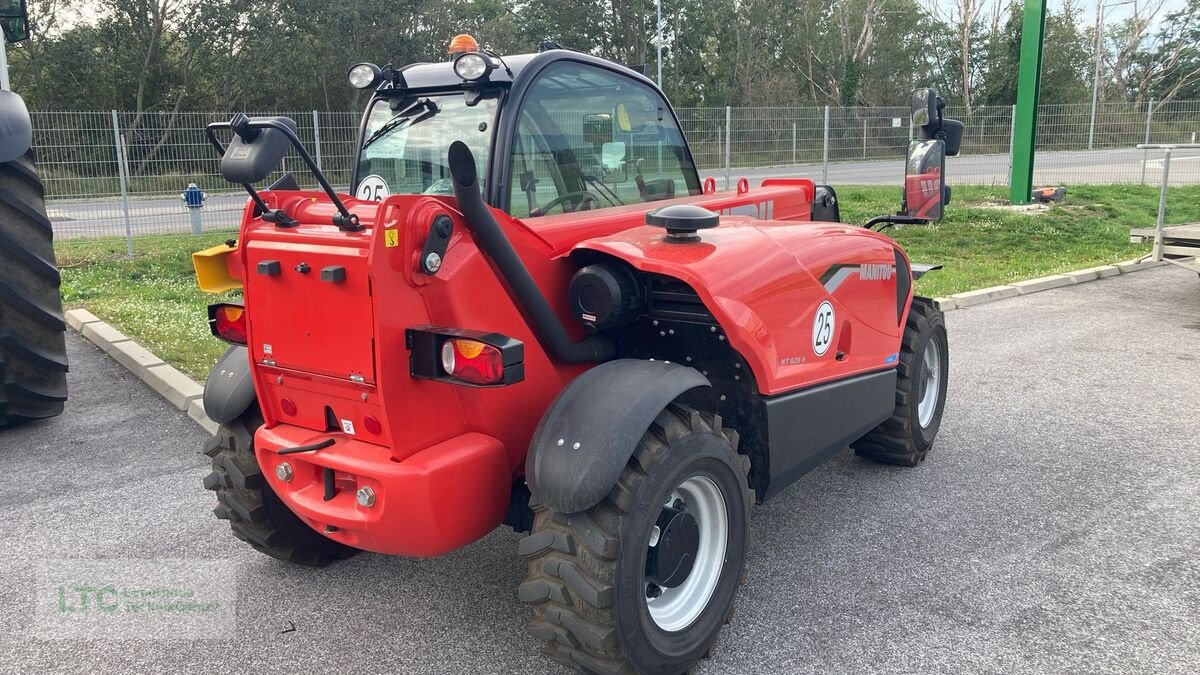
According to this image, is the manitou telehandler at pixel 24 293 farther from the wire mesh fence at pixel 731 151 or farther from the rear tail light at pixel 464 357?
the rear tail light at pixel 464 357

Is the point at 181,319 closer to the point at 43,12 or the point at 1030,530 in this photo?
the point at 1030,530

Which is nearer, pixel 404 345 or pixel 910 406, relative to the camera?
pixel 404 345

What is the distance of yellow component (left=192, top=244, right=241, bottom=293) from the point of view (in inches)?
126

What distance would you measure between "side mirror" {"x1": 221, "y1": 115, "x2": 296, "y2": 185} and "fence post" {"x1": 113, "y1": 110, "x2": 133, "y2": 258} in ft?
35.5

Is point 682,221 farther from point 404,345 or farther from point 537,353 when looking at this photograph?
point 404,345

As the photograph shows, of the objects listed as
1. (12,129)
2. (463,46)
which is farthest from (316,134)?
(463,46)

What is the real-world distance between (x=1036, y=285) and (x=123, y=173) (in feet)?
38.7

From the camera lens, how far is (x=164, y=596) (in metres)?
3.53

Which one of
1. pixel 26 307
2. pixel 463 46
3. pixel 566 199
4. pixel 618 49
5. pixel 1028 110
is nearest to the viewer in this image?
pixel 463 46

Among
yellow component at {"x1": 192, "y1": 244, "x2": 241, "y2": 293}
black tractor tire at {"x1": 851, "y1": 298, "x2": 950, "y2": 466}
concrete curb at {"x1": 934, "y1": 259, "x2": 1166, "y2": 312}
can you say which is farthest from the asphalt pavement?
concrete curb at {"x1": 934, "y1": 259, "x2": 1166, "y2": 312}

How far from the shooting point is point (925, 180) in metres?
4.17

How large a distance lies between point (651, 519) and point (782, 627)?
0.85 meters

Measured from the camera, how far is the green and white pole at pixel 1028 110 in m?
15.3

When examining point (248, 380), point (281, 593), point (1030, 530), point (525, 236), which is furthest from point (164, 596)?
point (1030, 530)
